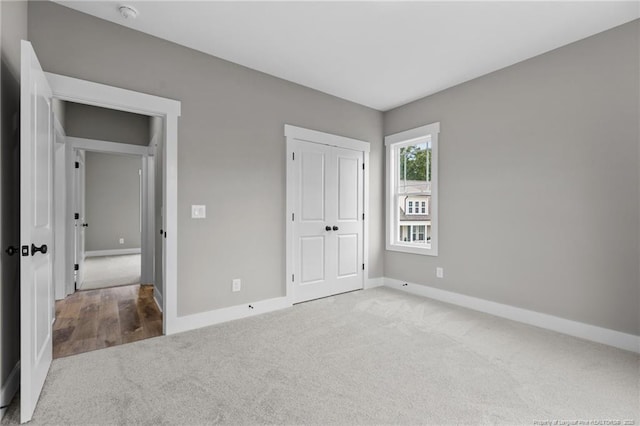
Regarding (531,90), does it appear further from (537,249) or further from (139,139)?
(139,139)

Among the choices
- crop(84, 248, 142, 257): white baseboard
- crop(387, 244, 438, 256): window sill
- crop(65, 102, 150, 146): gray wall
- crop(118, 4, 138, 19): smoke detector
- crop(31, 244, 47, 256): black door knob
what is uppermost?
crop(118, 4, 138, 19): smoke detector

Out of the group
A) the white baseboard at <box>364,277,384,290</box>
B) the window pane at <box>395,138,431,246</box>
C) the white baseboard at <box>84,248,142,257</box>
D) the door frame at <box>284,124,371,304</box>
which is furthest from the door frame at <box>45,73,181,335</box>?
the white baseboard at <box>84,248,142,257</box>

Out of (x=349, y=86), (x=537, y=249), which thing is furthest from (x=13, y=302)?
(x=537, y=249)

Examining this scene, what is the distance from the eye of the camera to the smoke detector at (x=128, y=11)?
Result: 2.38 m

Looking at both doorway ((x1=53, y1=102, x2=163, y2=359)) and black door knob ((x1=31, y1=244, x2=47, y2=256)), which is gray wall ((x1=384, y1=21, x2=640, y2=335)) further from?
Result: black door knob ((x1=31, y1=244, x2=47, y2=256))

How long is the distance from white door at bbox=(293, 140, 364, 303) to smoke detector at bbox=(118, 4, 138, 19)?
Result: 1945 millimetres

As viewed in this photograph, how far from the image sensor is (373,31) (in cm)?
270

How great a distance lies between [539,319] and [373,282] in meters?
2.10

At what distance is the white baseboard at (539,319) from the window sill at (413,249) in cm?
45

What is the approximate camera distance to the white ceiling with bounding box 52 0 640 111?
2383 mm

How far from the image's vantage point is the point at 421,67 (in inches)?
132

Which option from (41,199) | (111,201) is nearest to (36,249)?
(41,199)

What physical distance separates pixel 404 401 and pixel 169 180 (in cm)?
261

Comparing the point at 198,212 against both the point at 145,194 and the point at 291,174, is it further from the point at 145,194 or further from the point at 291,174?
the point at 145,194
